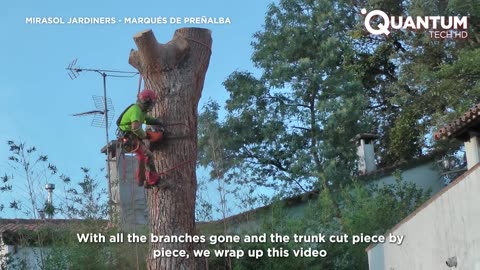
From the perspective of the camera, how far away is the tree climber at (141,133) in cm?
781

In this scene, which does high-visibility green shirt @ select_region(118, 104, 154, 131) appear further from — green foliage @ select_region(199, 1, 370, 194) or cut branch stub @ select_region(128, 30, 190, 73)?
green foliage @ select_region(199, 1, 370, 194)

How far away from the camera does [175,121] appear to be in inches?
317

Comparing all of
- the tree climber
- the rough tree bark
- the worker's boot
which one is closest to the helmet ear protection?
the tree climber

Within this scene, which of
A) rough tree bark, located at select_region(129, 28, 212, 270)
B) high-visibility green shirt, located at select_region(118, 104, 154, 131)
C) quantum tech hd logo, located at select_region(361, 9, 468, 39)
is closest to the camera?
high-visibility green shirt, located at select_region(118, 104, 154, 131)

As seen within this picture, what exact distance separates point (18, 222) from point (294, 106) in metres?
6.66

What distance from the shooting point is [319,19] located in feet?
61.8

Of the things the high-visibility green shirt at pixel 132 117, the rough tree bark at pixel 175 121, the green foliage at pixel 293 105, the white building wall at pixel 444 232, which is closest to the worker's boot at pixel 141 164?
the rough tree bark at pixel 175 121

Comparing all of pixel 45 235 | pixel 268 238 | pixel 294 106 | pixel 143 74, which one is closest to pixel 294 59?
pixel 294 106

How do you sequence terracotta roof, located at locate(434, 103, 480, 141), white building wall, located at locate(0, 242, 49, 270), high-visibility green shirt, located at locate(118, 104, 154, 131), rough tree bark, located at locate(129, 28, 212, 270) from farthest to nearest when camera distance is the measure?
terracotta roof, located at locate(434, 103, 480, 141), white building wall, located at locate(0, 242, 49, 270), rough tree bark, located at locate(129, 28, 212, 270), high-visibility green shirt, located at locate(118, 104, 154, 131)

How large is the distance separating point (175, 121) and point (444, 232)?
2.97m

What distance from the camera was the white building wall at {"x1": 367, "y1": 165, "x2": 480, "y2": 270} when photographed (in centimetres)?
855

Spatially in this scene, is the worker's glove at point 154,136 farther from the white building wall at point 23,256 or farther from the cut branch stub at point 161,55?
the white building wall at point 23,256

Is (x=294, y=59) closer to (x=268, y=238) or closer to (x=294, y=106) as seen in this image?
(x=294, y=106)

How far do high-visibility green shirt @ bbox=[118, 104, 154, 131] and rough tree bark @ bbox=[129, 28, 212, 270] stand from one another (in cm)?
24
